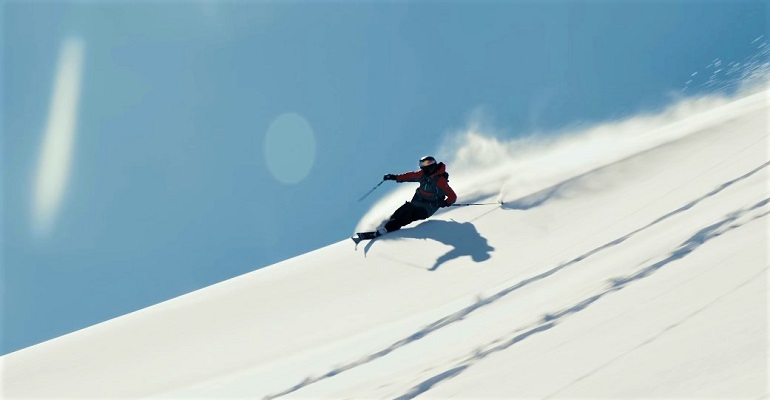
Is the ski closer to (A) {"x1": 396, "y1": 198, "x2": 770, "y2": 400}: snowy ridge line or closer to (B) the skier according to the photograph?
(B) the skier

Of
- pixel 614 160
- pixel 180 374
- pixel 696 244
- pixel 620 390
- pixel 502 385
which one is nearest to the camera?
pixel 620 390

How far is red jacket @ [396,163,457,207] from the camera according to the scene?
32.4 feet

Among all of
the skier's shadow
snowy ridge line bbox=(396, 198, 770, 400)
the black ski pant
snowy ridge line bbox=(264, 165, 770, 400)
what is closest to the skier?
the black ski pant

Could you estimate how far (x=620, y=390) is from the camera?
11.6 ft

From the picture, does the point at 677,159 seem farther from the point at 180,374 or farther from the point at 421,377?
the point at 180,374

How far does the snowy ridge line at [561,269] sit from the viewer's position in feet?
17.5

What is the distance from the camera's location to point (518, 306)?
595 cm

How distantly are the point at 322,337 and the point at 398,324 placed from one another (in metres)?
1.02

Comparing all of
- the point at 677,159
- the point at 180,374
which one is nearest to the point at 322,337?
the point at 180,374

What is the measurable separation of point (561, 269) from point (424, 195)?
3.75m

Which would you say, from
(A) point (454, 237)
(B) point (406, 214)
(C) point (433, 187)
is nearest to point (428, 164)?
(C) point (433, 187)

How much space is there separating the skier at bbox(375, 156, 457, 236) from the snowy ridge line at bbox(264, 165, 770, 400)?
3.24 metres

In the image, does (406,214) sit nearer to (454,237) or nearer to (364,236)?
(364,236)

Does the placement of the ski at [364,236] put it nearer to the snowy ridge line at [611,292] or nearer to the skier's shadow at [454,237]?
the skier's shadow at [454,237]
